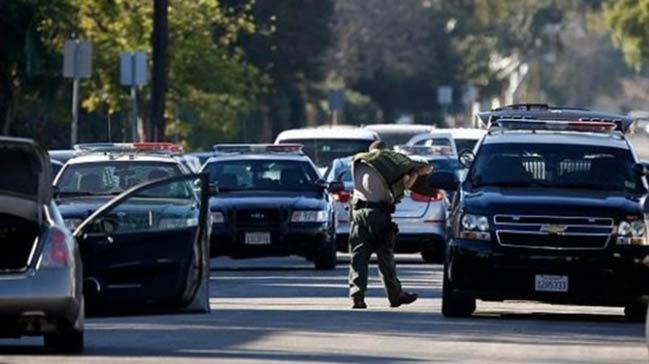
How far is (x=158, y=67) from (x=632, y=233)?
20.9 m

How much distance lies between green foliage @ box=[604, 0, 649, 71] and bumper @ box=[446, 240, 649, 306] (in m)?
69.0

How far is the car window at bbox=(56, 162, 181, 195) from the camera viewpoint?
26562 mm

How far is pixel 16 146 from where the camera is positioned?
1706cm

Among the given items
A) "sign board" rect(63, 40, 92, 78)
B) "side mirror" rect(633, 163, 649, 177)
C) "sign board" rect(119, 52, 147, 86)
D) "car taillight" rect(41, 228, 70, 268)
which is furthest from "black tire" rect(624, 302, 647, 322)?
"sign board" rect(119, 52, 147, 86)

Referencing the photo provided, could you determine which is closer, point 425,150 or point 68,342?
point 68,342

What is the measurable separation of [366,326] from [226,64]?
32.1m

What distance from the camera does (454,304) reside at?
21453mm

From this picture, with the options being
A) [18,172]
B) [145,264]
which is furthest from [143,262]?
[18,172]

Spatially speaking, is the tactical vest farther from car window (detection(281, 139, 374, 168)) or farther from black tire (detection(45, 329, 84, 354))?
car window (detection(281, 139, 374, 168))

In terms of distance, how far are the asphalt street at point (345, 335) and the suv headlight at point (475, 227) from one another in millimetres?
819

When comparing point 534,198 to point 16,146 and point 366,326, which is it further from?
point 16,146

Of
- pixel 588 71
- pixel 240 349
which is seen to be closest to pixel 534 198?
pixel 240 349

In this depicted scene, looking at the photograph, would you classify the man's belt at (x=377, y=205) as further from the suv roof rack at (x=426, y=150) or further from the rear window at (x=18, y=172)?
the suv roof rack at (x=426, y=150)

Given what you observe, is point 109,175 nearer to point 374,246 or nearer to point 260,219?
point 260,219
